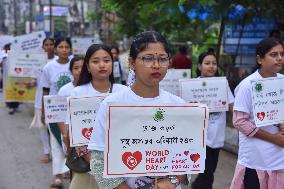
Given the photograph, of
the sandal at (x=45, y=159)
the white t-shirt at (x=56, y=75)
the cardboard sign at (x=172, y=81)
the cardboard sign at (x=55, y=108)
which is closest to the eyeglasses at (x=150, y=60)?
the cardboard sign at (x=55, y=108)

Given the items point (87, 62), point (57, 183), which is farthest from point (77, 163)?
point (57, 183)

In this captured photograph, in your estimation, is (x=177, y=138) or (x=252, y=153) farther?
(x=252, y=153)

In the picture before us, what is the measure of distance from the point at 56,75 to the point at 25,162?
1651 mm

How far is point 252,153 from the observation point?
3619mm

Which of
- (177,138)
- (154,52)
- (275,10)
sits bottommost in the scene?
(177,138)

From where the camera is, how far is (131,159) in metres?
2.48

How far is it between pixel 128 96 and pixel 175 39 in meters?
17.6

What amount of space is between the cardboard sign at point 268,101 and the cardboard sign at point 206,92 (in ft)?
4.82

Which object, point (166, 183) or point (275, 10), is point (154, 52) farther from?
point (275, 10)

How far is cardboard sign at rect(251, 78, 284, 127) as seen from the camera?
3.53 m

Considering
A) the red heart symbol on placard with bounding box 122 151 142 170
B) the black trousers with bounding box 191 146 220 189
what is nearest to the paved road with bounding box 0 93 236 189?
the black trousers with bounding box 191 146 220 189

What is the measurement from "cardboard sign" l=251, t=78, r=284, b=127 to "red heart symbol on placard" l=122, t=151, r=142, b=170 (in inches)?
51.0

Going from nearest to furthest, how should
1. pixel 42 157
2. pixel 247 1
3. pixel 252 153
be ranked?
1. pixel 252 153
2. pixel 42 157
3. pixel 247 1

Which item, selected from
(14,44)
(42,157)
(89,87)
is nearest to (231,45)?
(14,44)
